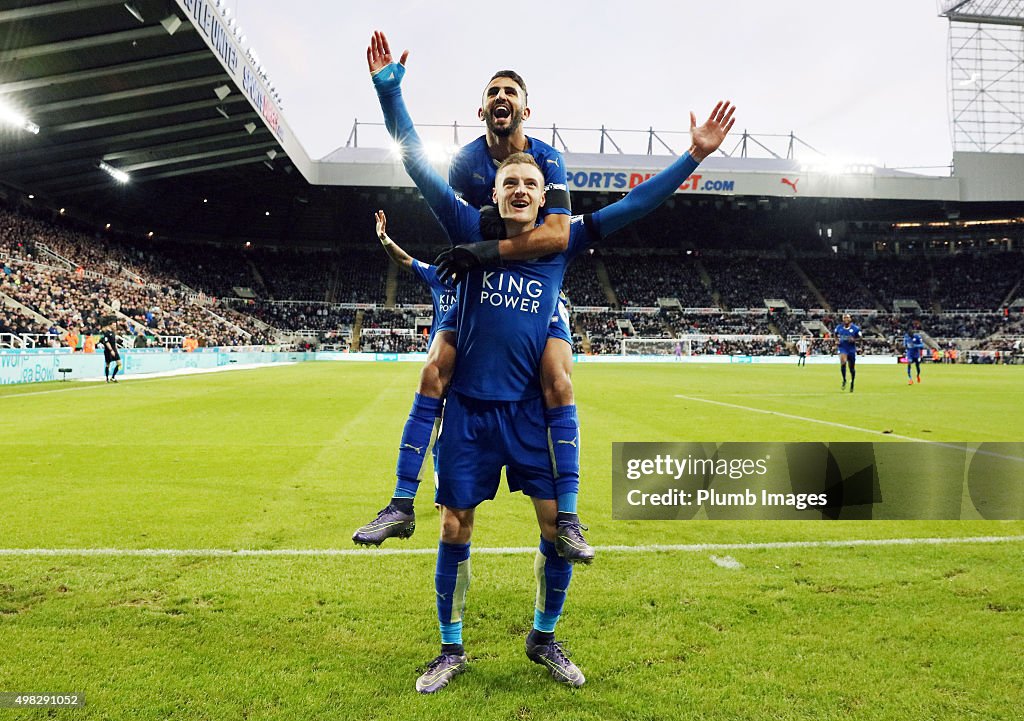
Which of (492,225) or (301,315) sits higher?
(301,315)

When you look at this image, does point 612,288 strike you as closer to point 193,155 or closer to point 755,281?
point 755,281

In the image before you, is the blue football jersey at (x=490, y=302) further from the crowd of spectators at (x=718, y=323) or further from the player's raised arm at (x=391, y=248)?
the crowd of spectators at (x=718, y=323)

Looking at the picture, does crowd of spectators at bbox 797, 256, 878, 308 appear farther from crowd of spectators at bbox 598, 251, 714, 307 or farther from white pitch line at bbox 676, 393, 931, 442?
white pitch line at bbox 676, 393, 931, 442

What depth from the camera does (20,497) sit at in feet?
19.5

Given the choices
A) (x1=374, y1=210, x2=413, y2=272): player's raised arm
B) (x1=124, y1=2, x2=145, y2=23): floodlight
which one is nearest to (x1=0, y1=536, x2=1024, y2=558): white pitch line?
(x1=374, y1=210, x2=413, y2=272): player's raised arm

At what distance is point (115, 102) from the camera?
30.7 meters

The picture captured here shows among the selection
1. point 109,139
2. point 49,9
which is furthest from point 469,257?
point 109,139

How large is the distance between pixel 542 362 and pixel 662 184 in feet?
3.49

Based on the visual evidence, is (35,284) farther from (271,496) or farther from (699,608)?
(699,608)

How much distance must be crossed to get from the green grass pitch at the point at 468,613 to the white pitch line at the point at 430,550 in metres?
0.07

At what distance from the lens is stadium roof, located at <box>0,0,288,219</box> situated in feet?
78.3

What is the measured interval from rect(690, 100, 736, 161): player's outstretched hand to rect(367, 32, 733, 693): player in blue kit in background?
37.8 inches

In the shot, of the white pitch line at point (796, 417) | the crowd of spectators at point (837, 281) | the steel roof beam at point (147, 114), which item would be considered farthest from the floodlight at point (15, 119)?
the crowd of spectators at point (837, 281)

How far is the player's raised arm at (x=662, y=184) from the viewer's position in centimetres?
314
